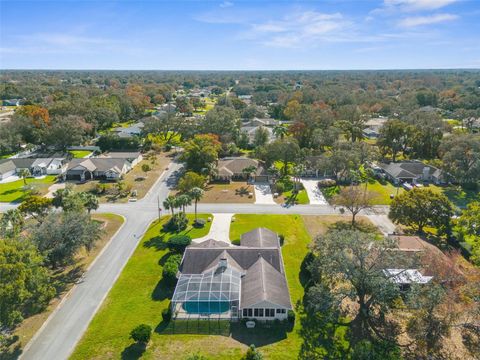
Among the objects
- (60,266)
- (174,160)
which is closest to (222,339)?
(60,266)

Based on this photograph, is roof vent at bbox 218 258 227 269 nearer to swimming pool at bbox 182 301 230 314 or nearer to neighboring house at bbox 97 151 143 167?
swimming pool at bbox 182 301 230 314

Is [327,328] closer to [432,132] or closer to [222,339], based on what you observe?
[222,339]

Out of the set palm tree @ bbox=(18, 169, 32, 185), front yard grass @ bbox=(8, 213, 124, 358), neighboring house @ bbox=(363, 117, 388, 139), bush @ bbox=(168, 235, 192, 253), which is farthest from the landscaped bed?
neighboring house @ bbox=(363, 117, 388, 139)

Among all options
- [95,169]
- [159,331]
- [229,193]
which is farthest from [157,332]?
[95,169]

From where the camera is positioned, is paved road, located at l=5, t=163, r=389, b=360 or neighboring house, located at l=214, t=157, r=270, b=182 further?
neighboring house, located at l=214, t=157, r=270, b=182

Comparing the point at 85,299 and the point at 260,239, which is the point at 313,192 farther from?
the point at 85,299

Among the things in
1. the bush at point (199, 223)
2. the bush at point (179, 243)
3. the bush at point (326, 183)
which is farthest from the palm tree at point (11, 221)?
the bush at point (326, 183)

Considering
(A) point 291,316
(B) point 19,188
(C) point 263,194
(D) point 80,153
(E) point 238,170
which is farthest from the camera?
(D) point 80,153
